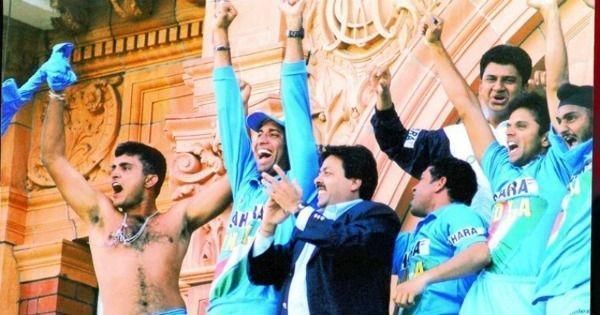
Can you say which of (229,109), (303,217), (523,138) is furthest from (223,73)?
(523,138)

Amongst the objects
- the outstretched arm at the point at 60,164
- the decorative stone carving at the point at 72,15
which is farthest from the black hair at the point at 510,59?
the decorative stone carving at the point at 72,15

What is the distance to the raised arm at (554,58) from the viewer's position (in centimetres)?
1330

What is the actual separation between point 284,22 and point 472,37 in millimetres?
A: 1155

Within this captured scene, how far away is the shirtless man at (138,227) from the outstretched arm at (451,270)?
4.81 ft

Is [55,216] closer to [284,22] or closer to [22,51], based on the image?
[22,51]

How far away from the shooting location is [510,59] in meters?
13.5

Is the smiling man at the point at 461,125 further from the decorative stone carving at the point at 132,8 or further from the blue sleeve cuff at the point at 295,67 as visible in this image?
the decorative stone carving at the point at 132,8

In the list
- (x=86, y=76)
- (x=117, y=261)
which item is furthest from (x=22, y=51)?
(x=117, y=261)

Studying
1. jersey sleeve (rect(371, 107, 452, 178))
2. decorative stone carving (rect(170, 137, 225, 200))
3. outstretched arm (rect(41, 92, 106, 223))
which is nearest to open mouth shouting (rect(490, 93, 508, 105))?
jersey sleeve (rect(371, 107, 452, 178))

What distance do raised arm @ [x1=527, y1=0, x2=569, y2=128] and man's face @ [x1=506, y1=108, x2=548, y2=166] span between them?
105mm

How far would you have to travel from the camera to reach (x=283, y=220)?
13656 millimetres

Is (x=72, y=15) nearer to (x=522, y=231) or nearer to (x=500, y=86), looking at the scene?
(x=500, y=86)

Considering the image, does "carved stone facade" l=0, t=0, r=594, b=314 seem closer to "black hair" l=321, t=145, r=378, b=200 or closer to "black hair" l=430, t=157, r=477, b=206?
"black hair" l=321, t=145, r=378, b=200

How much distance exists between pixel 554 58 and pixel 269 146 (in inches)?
60.8
